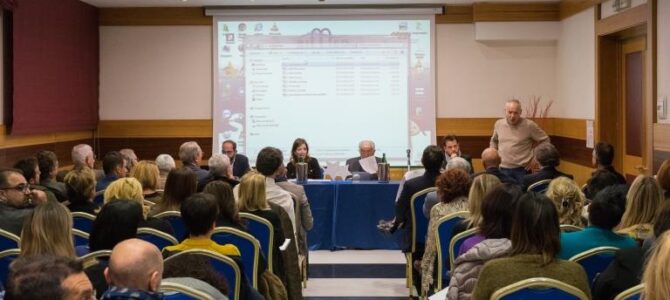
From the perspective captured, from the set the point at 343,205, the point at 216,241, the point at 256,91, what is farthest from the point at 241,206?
the point at 256,91

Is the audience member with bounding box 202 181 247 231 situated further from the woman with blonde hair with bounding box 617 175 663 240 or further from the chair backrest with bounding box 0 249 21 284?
the woman with blonde hair with bounding box 617 175 663 240

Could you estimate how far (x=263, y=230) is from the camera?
503 cm

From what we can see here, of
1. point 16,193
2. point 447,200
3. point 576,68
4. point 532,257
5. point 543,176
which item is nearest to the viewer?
point 532,257

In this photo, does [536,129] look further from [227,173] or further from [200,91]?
[200,91]

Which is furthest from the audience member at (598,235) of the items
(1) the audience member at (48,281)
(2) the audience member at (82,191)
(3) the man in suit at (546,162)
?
(3) the man in suit at (546,162)

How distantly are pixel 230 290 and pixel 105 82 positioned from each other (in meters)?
8.72

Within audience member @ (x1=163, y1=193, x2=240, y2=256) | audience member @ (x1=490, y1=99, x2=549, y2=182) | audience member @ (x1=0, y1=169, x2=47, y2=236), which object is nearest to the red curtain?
audience member @ (x1=0, y1=169, x2=47, y2=236)

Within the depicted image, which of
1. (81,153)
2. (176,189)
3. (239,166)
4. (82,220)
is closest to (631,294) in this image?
(176,189)

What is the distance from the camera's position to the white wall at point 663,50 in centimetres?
782

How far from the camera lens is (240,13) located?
1145 cm

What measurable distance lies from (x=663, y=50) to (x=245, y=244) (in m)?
5.06

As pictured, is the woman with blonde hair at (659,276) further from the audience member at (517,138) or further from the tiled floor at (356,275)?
the audience member at (517,138)

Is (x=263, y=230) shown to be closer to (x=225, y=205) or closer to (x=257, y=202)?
(x=257, y=202)

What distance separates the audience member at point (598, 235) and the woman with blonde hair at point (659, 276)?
182cm
